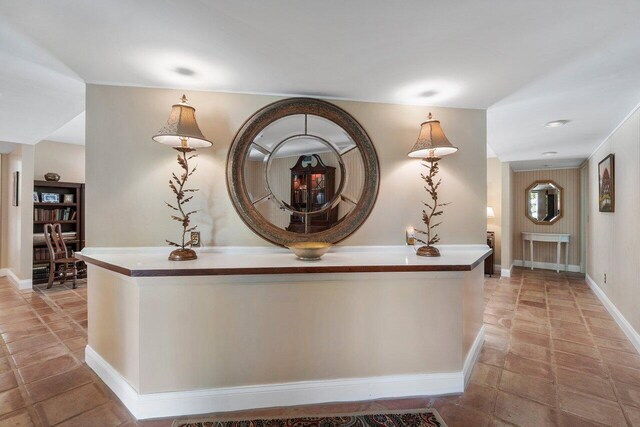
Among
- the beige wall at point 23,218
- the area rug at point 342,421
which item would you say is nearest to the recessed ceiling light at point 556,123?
the area rug at point 342,421

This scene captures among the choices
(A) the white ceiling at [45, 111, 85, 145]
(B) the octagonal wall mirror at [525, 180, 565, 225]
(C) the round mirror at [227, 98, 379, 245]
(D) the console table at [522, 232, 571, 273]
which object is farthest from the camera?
(B) the octagonal wall mirror at [525, 180, 565, 225]

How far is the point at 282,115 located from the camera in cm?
230

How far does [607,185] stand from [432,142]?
2.94m

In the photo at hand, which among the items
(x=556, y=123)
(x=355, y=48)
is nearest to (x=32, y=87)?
(x=355, y=48)

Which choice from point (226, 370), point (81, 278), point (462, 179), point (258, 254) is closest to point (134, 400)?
point (226, 370)

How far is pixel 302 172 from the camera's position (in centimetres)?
233

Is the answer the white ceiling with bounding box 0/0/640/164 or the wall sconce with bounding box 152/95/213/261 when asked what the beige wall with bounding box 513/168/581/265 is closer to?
the white ceiling with bounding box 0/0/640/164

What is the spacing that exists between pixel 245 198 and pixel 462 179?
189 cm

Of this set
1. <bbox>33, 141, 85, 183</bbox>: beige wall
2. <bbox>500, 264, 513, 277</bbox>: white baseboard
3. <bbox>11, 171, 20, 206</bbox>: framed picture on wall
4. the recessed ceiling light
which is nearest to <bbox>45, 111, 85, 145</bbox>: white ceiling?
<bbox>33, 141, 85, 183</bbox>: beige wall

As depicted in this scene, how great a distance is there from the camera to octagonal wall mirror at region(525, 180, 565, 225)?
5.88m

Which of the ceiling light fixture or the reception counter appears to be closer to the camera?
the reception counter

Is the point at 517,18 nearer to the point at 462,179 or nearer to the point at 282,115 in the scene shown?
the point at 462,179

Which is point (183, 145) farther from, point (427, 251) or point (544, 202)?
point (544, 202)

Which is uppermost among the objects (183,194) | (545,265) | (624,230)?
(183,194)
